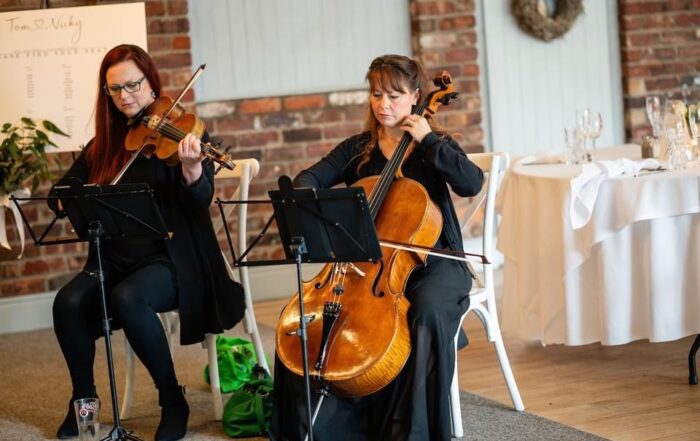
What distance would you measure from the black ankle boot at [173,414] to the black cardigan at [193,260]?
0.49 ft

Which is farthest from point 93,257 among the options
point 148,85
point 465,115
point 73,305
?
point 465,115

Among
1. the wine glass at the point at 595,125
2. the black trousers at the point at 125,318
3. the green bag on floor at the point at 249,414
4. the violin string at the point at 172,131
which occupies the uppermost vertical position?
the violin string at the point at 172,131

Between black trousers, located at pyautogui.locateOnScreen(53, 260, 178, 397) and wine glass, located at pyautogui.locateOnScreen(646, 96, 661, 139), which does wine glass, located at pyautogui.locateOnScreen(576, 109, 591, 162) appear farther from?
black trousers, located at pyautogui.locateOnScreen(53, 260, 178, 397)

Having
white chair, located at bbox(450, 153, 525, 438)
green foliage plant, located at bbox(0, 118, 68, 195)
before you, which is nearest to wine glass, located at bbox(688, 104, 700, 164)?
white chair, located at bbox(450, 153, 525, 438)

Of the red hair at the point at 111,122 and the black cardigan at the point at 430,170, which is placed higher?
the red hair at the point at 111,122

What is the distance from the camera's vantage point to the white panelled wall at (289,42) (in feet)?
16.3

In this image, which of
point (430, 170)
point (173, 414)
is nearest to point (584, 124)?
point (430, 170)

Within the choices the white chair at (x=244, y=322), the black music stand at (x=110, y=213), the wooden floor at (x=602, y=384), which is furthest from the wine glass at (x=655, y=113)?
the black music stand at (x=110, y=213)

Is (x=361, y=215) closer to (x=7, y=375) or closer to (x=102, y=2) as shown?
(x=7, y=375)

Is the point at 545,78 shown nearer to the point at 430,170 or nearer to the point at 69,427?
the point at 430,170

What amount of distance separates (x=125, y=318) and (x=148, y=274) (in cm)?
15

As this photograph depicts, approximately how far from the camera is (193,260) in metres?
3.10

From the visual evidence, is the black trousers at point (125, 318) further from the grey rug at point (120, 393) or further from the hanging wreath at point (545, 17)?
the hanging wreath at point (545, 17)

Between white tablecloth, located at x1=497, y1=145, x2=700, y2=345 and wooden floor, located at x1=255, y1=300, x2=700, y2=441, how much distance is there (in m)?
0.12
